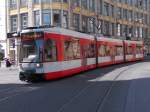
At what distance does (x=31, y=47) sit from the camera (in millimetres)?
22453

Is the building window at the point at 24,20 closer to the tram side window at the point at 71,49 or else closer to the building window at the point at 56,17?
the building window at the point at 56,17

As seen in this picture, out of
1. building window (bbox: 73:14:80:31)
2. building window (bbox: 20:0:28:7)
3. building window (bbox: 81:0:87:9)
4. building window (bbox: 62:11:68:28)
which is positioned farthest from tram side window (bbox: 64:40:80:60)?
building window (bbox: 81:0:87:9)

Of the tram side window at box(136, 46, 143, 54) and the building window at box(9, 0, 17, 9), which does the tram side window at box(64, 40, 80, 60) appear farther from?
the building window at box(9, 0, 17, 9)

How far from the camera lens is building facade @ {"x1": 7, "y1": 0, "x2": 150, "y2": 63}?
61969mm

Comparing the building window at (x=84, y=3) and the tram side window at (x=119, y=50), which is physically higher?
the building window at (x=84, y=3)

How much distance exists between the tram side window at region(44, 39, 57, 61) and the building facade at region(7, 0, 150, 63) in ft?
87.1

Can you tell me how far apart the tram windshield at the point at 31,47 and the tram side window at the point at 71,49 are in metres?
2.98

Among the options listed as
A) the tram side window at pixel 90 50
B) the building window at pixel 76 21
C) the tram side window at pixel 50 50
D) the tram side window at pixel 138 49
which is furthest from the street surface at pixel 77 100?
the building window at pixel 76 21

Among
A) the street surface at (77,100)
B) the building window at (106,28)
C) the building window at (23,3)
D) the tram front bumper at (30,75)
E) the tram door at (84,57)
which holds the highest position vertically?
the building window at (23,3)

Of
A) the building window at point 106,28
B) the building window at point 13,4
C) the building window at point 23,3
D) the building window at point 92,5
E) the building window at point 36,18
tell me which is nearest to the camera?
the building window at point 36,18

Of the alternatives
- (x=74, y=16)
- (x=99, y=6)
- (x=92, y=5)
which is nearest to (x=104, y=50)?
(x=74, y=16)

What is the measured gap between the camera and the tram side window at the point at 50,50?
74.0ft

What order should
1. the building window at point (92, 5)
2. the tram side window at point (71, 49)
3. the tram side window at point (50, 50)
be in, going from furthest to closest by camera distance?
1. the building window at point (92, 5)
2. the tram side window at point (71, 49)
3. the tram side window at point (50, 50)

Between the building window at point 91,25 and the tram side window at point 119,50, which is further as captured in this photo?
the building window at point 91,25
